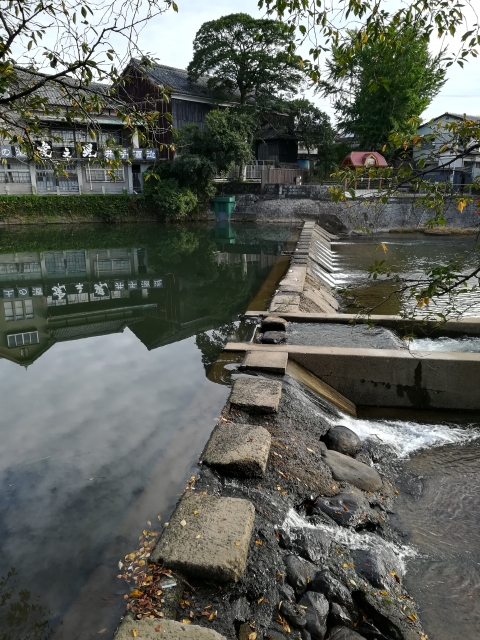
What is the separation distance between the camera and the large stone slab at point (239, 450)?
410 centimetres

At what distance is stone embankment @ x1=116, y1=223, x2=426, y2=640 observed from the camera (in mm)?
2877

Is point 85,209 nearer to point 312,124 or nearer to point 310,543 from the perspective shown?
point 312,124

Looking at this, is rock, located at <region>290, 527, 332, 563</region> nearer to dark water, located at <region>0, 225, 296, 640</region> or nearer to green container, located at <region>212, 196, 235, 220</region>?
dark water, located at <region>0, 225, 296, 640</region>

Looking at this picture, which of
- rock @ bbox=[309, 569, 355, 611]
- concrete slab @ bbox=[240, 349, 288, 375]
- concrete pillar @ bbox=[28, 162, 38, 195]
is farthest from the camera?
concrete pillar @ bbox=[28, 162, 38, 195]

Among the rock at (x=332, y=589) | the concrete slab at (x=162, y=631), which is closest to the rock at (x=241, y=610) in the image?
the concrete slab at (x=162, y=631)

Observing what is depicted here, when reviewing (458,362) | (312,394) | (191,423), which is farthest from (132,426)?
(458,362)

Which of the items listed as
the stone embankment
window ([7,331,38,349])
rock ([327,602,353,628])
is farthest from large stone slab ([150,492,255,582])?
window ([7,331,38,349])

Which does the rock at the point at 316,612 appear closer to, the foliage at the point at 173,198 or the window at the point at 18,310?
the window at the point at 18,310

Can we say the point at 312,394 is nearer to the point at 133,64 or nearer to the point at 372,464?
the point at 372,464

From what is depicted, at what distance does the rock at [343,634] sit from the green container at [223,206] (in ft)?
91.6

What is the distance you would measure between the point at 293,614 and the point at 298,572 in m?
0.32

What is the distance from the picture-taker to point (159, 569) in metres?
3.04

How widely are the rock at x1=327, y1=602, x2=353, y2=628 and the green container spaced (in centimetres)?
2780

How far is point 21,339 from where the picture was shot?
8844 millimetres
